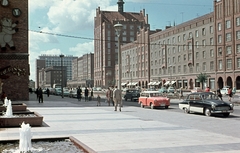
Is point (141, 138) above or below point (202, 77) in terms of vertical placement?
below

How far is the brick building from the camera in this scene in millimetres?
36781

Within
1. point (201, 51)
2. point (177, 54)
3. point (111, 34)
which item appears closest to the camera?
point (201, 51)

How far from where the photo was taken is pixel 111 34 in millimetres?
140500

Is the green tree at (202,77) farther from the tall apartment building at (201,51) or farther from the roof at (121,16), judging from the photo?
the roof at (121,16)

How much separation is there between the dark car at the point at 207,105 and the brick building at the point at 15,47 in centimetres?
2139

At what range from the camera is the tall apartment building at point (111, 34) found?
14000 cm

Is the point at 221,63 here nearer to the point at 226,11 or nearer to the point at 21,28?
the point at 226,11

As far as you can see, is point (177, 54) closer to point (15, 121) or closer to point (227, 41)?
point (227, 41)

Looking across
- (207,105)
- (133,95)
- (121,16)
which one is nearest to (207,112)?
(207,105)

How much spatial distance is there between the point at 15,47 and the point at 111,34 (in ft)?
342

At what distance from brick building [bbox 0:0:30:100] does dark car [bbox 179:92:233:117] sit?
70.2 feet

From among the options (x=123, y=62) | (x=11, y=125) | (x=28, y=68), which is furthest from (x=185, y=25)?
(x=11, y=125)

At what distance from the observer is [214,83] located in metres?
72.8

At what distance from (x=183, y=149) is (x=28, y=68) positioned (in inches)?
1266
